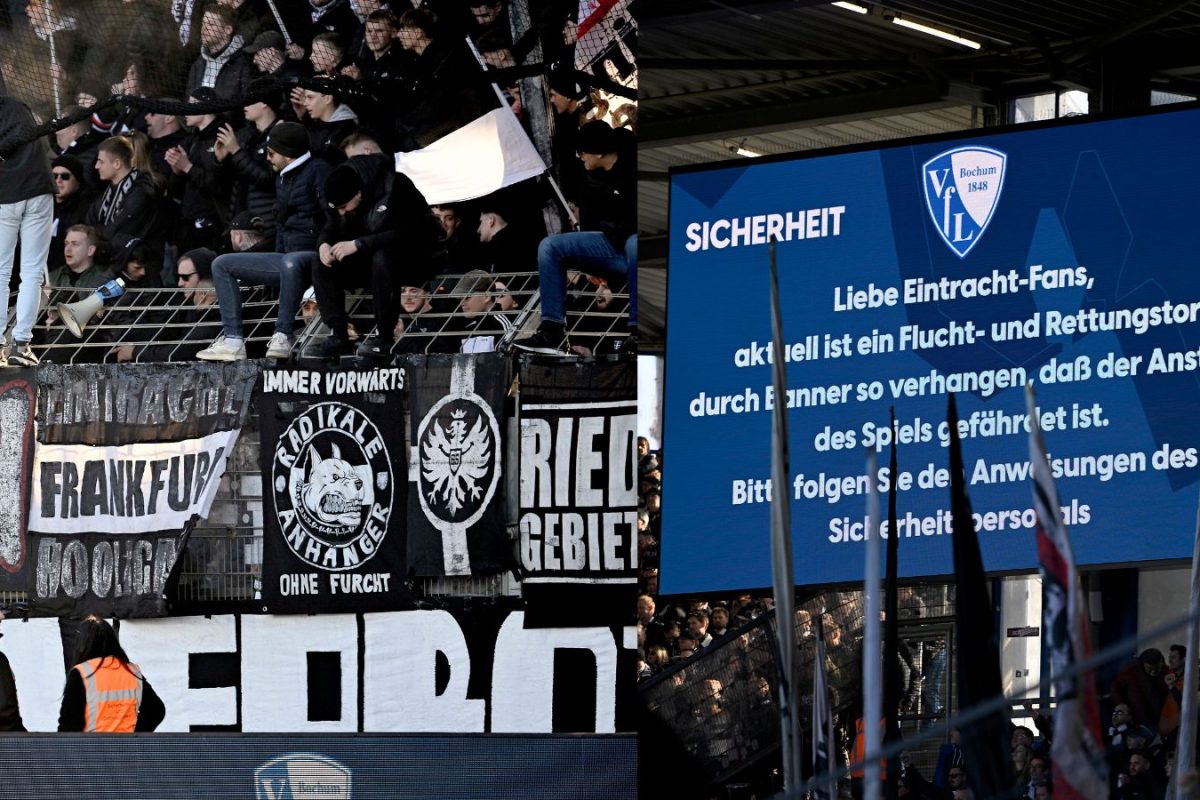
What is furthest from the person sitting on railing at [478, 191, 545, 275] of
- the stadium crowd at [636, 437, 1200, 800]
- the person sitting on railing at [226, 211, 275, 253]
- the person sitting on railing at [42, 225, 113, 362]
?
the stadium crowd at [636, 437, 1200, 800]

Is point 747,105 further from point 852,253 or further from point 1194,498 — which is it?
point 1194,498

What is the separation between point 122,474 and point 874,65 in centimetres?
600

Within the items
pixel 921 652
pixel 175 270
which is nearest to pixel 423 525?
pixel 175 270

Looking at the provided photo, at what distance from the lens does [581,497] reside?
8844 mm

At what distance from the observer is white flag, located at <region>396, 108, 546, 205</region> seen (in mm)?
8961

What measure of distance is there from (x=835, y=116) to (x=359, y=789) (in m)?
6.66

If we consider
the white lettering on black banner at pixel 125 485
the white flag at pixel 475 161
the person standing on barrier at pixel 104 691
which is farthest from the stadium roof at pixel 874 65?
the person standing on barrier at pixel 104 691

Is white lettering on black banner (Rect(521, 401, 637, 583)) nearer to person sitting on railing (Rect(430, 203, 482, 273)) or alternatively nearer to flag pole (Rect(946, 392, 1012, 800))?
person sitting on railing (Rect(430, 203, 482, 273))

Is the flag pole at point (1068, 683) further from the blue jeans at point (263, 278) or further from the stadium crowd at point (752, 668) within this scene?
the stadium crowd at point (752, 668)

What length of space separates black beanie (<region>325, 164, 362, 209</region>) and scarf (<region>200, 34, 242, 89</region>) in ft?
2.71

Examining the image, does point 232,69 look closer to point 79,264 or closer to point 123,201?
point 123,201

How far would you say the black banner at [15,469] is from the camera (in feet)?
30.9

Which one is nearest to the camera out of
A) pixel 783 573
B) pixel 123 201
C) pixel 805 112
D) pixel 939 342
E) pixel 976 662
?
pixel 976 662

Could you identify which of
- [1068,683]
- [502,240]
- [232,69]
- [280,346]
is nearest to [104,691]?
[280,346]
